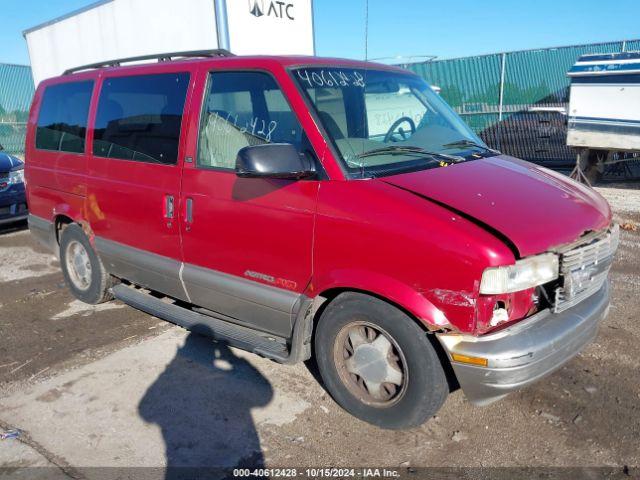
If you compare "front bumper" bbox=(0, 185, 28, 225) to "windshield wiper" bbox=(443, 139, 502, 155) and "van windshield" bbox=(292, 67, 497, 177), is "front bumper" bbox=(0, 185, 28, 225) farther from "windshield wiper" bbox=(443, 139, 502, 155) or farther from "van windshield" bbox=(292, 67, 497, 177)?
"windshield wiper" bbox=(443, 139, 502, 155)

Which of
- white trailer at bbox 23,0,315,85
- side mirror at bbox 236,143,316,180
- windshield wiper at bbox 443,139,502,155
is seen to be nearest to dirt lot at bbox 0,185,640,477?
side mirror at bbox 236,143,316,180

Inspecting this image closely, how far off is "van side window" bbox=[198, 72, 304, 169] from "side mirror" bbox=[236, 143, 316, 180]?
0.80 ft

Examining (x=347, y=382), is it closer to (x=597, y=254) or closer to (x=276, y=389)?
(x=276, y=389)

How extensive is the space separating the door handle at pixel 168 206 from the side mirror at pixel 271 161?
40.3 inches

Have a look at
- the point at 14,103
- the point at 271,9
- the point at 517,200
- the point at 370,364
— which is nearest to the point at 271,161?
A: the point at 370,364

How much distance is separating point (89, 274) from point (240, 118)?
2527mm

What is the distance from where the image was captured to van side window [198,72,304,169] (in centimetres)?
337

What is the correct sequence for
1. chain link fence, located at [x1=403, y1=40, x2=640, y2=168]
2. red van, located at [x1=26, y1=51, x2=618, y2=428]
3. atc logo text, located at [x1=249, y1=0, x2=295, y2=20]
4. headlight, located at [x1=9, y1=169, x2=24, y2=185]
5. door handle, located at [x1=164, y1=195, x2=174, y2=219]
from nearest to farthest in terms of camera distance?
red van, located at [x1=26, y1=51, x2=618, y2=428]
door handle, located at [x1=164, y1=195, x2=174, y2=219]
headlight, located at [x1=9, y1=169, x2=24, y2=185]
atc logo text, located at [x1=249, y1=0, x2=295, y2=20]
chain link fence, located at [x1=403, y1=40, x2=640, y2=168]

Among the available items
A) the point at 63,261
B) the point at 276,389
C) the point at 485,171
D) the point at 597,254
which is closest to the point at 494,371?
the point at 597,254

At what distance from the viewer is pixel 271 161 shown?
116 inches

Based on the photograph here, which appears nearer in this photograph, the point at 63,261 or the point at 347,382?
the point at 347,382

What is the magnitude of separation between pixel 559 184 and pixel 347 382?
6.01 feet

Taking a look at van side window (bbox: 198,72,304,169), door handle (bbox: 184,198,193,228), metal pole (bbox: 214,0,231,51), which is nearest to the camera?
van side window (bbox: 198,72,304,169)

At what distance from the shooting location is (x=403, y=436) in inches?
122
